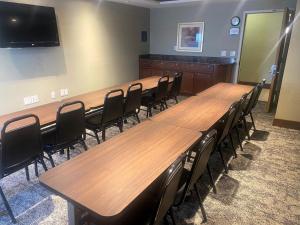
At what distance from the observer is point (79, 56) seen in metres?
4.79

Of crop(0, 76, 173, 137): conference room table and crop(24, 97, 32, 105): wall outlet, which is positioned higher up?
crop(0, 76, 173, 137): conference room table

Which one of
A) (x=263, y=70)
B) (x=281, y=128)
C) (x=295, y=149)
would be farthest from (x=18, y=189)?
(x=263, y=70)

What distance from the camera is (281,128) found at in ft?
12.7

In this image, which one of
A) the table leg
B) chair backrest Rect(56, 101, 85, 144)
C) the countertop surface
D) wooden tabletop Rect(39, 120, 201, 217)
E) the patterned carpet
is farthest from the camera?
the countertop surface

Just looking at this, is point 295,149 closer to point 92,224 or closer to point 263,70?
point 92,224

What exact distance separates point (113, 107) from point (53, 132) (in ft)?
2.45

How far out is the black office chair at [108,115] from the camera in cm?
270

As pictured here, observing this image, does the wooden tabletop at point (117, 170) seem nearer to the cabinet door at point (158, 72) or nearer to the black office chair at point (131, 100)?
the black office chair at point (131, 100)

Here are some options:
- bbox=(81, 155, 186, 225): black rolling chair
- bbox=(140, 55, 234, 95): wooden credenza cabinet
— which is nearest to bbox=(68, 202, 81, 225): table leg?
bbox=(81, 155, 186, 225): black rolling chair

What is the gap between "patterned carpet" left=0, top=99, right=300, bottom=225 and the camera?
→ 6.27ft

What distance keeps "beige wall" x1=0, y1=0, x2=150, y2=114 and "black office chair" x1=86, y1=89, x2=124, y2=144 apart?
1.72 metres

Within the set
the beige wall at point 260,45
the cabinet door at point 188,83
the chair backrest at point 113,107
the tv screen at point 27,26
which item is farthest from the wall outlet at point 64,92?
the beige wall at point 260,45

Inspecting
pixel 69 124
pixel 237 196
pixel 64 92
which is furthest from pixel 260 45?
pixel 69 124

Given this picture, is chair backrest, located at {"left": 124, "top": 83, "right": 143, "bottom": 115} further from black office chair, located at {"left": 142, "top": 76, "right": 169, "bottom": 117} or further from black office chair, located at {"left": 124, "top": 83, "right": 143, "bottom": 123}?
black office chair, located at {"left": 142, "top": 76, "right": 169, "bottom": 117}
